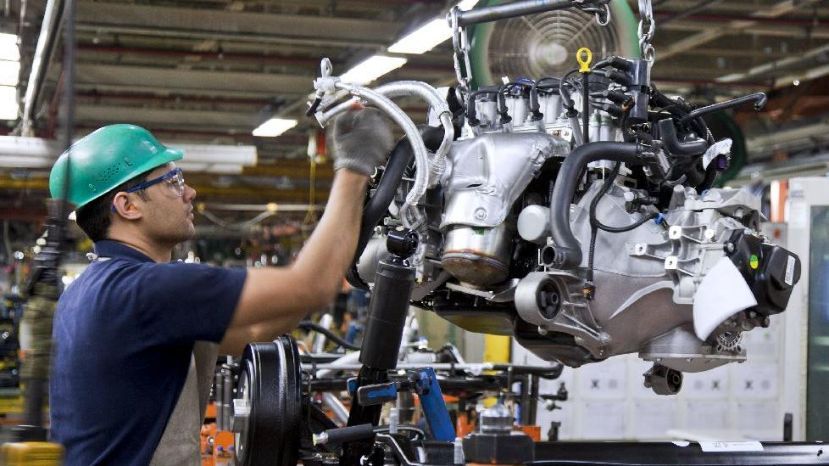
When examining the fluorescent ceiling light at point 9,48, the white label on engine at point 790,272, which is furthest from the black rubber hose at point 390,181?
the fluorescent ceiling light at point 9,48

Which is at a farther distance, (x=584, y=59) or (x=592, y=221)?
(x=584, y=59)

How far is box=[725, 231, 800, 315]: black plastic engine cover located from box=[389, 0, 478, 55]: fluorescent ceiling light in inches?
185

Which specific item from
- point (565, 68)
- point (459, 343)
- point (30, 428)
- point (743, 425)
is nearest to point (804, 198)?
point (743, 425)

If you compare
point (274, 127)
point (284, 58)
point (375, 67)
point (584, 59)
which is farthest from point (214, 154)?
point (584, 59)

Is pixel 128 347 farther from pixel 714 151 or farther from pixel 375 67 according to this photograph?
pixel 375 67

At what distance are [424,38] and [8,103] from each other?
298 cm

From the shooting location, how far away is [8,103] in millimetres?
8070

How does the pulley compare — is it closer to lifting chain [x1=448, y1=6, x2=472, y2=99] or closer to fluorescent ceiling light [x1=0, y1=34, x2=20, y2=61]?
lifting chain [x1=448, y1=6, x2=472, y2=99]

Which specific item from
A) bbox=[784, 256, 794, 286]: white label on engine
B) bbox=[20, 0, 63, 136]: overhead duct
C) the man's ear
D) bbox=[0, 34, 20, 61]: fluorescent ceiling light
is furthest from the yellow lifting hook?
bbox=[0, 34, 20, 61]: fluorescent ceiling light

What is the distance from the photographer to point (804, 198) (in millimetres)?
6895

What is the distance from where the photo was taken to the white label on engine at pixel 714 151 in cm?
364

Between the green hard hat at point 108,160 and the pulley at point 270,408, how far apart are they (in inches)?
38.3

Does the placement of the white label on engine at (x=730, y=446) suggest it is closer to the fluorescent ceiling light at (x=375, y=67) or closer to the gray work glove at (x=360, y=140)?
the gray work glove at (x=360, y=140)

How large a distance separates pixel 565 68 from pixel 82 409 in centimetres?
223
